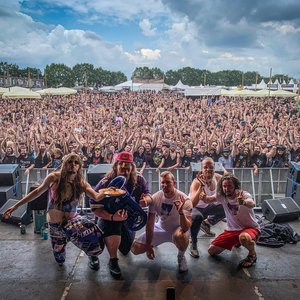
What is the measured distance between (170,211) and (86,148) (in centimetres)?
433

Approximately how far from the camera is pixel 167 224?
4.04 metres

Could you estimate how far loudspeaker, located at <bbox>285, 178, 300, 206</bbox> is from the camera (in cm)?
605

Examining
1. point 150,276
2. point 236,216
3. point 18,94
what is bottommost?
point 150,276

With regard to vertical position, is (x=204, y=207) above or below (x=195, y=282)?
above

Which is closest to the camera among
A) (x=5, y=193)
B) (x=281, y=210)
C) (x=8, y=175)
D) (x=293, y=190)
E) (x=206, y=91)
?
(x=281, y=210)

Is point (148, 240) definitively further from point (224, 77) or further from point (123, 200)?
point (224, 77)

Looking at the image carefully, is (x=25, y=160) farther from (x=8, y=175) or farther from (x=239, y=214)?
(x=239, y=214)

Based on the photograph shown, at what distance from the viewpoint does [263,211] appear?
5.77 meters

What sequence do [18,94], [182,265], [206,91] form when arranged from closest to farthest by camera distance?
1. [182,265]
2. [18,94]
3. [206,91]

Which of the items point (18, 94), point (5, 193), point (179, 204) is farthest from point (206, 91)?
point (179, 204)

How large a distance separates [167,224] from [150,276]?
2.11 feet

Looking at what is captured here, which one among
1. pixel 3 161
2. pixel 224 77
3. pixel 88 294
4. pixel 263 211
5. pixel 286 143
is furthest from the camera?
pixel 224 77

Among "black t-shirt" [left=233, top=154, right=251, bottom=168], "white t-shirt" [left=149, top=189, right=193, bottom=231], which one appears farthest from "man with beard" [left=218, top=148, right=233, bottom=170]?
"white t-shirt" [left=149, top=189, right=193, bottom=231]

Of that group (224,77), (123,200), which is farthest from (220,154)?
(224,77)
